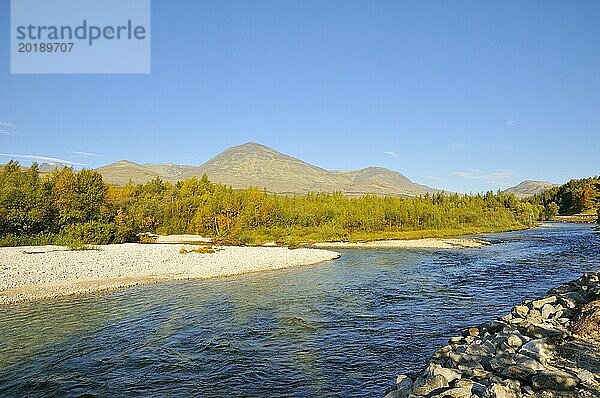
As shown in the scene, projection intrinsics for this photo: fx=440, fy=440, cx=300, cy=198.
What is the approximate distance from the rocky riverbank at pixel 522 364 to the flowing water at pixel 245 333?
7.27 feet

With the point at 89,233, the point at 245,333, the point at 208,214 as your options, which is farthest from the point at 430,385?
the point at 208,214

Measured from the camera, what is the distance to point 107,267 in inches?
1303

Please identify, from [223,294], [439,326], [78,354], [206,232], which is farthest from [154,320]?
[206,232]

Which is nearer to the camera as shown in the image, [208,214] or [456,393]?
[456,393]

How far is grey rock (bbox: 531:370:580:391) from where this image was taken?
784 cm

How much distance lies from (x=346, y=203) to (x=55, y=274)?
7472cm

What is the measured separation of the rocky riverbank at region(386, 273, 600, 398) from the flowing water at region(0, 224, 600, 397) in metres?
2.22

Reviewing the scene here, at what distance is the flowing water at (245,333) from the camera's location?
12383 millimetres

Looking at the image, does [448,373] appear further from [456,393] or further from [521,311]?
[521,311]

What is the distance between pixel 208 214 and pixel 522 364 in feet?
250

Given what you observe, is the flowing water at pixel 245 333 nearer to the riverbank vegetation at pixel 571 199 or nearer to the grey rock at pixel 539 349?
the grey rock at pixel 539 349

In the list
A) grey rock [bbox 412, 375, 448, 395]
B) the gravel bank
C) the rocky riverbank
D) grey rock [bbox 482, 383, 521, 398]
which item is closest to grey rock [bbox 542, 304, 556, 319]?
the rocky riverbank

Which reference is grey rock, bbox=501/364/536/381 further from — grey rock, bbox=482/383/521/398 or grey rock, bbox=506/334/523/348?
grey rock, bbox=506/334/523/348

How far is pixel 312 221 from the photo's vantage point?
8831cm
